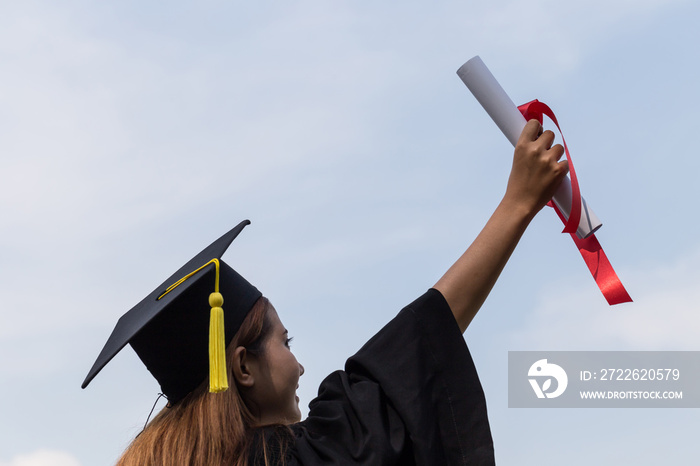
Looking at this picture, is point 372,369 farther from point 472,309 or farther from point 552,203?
point 552,203

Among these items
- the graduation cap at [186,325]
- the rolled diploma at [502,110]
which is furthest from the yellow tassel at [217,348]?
the rolled diploma at [502,110]

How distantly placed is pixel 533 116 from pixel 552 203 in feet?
0.83

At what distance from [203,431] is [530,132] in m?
1.25

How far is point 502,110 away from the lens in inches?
96.5

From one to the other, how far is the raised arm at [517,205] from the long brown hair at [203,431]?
2.51 ft

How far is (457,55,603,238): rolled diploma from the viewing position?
2.44 m

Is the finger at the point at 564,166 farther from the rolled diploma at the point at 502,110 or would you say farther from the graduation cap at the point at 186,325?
the graduation cap at the point at 186,325

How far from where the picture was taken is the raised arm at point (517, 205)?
2.34 m

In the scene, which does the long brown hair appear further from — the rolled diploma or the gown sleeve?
the rolled diploma

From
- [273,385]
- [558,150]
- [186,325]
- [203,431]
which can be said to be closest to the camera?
[558,150]

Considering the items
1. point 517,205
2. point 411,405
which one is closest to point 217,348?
point 411,405

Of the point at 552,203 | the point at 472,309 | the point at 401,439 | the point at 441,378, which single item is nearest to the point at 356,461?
the point at 401,439

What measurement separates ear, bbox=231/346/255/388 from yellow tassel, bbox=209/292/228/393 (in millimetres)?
72

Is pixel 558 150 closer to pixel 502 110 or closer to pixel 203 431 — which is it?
pixel 502 110
